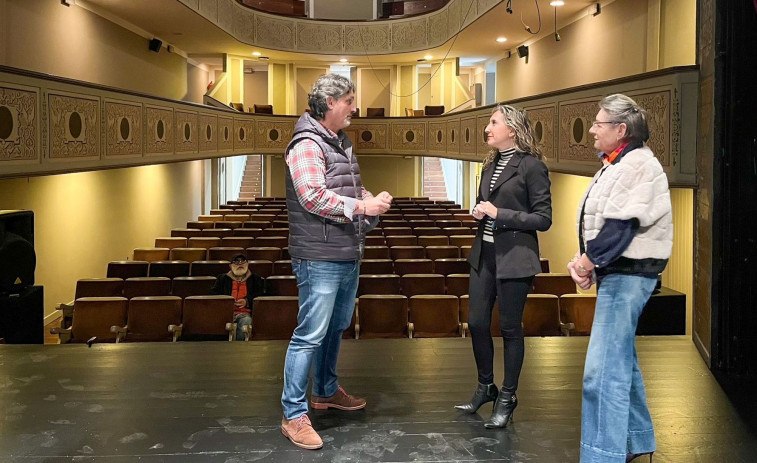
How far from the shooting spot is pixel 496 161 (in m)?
3.38

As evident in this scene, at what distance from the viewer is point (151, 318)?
20.1 ft

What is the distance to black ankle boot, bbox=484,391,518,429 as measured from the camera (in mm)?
3242

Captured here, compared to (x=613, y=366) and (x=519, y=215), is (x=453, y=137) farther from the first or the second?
(x=613, y=366)

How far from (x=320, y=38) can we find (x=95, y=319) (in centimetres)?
1430

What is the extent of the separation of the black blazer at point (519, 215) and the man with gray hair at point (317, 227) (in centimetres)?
54

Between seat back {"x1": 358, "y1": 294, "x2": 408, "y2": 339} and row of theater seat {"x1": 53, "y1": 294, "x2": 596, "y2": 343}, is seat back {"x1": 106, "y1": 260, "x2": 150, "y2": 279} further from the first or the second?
seat back {"x1": 358, "y1": 294, "x2": 408, "y2": 339}

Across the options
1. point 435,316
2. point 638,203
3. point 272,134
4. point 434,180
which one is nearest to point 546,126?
point 435,316

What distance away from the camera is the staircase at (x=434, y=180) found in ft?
79.6

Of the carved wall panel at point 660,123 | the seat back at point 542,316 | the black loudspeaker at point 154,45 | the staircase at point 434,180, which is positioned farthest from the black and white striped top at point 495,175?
the staircase at point 434,180

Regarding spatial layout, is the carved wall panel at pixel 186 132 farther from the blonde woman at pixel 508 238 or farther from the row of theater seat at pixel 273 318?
the blonde woman at pixel 508 238

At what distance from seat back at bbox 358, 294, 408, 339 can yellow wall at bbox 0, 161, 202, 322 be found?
15.8ft

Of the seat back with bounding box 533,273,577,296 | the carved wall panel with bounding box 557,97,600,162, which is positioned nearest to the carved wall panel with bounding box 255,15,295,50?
the carved wall panel with bounding box 557,97,600,162

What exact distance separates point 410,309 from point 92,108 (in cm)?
426

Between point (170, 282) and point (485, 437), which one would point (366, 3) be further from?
point (485, 437)
